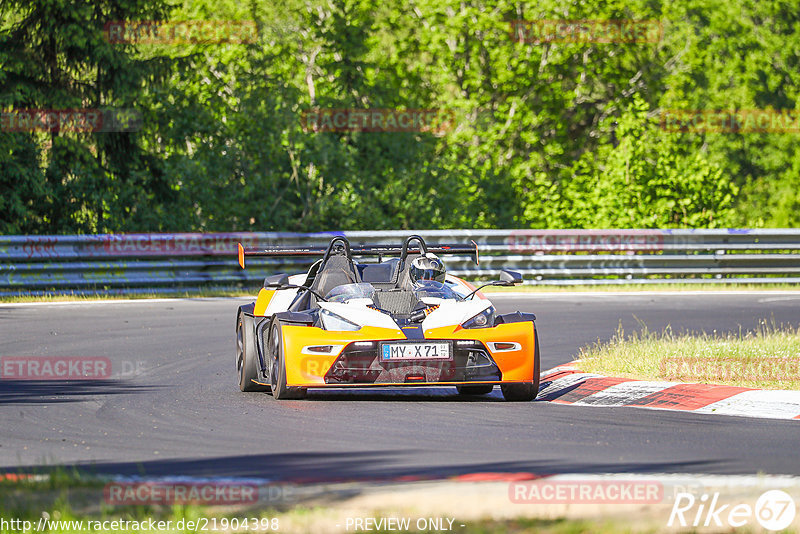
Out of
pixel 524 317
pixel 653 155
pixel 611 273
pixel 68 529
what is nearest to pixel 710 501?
pixel 68 529

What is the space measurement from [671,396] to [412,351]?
7.21 feet

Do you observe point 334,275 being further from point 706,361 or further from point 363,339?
point 706,361

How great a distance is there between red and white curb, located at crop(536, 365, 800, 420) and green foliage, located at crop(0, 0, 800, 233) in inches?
618

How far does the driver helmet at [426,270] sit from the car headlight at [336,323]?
107 centimetres

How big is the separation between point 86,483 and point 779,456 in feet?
12.7

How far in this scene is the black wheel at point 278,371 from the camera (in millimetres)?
9844

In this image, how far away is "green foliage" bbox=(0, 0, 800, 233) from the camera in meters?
25.9

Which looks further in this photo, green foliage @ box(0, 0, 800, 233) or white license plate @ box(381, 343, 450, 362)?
green foliage @ box(0, 0, 800, 233)

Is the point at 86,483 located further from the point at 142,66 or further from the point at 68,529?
the point at 142,66
